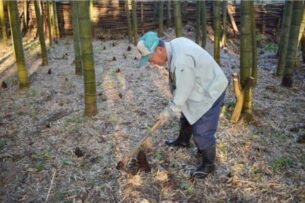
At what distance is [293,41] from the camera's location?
20.2ft

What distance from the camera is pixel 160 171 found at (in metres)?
3.54

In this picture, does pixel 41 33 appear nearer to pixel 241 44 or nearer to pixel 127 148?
pixel 127 148

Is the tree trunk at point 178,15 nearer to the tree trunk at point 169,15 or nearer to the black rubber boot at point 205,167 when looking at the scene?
the black rubber boot at point 205,167

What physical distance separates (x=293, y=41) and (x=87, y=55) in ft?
12.9

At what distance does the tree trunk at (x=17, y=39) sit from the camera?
562 centimetres

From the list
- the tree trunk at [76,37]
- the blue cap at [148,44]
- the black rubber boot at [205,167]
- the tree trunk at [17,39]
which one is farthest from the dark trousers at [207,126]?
the tree trunk at [17,39]

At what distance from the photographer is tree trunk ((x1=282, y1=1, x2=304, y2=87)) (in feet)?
19.5

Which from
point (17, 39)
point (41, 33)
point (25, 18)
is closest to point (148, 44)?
point (17, 39)

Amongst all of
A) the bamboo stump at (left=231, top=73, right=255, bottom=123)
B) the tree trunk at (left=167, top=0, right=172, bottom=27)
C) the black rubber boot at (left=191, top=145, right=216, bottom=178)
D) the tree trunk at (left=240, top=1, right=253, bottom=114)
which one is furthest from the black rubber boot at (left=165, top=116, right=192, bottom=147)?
the tree trunk at (left=167, top=0, right=172, bottom=27)

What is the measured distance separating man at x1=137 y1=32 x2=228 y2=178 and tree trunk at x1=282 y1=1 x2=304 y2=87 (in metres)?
3.60

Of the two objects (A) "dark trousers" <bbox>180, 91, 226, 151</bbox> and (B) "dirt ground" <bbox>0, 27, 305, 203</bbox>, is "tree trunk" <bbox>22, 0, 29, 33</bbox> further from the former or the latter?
(A) "dark trousers" <bbox>180, 91, 226, 151</bbox>

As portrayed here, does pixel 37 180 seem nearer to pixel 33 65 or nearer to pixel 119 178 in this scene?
pixel 119 178

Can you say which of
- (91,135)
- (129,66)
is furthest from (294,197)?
(129,66)

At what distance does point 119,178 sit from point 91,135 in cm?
107
